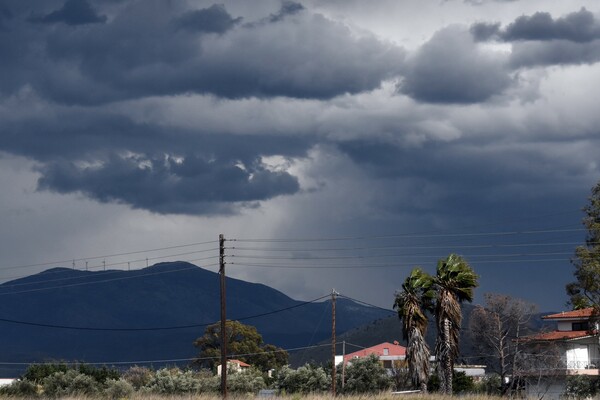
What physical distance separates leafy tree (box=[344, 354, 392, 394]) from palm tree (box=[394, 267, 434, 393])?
70.9 feet

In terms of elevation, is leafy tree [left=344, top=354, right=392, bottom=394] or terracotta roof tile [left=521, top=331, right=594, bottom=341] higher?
terracotta roof tile [left=521, top=331, right=594, bottom=341]

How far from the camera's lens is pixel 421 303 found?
90.6 metres

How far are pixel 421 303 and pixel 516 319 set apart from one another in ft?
61.9

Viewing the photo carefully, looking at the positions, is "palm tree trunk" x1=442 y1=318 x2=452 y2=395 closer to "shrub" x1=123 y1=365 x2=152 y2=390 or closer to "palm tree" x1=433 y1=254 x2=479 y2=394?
"palm tree" x1=433 y1=254 x2=479 y2=394

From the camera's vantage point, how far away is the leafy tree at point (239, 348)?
168 meters

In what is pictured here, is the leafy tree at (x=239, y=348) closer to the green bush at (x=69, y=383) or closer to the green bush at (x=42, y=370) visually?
the green bush at (x=42, y=370)

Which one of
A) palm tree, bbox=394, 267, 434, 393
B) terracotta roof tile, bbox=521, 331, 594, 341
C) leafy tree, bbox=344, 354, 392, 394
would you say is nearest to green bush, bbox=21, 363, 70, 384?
leafy tree, bbox=344, 354, 392, 394

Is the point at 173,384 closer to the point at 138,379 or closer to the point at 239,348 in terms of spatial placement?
the point at 138,379

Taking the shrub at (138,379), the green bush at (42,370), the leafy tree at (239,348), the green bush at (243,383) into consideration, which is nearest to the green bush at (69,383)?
the green bush at (42,370)

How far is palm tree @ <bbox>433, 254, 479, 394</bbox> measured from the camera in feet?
282

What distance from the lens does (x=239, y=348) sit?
6619 inches

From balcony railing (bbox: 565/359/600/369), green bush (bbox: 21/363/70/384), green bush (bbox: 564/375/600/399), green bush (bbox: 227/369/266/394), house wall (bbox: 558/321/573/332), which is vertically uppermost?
house wall (bbox: 558/321/573/332)

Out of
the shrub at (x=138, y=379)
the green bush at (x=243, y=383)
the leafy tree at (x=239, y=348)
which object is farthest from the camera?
the leafy tree at (x=239, y=348)

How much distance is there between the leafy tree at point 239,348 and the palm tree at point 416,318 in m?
79.1
